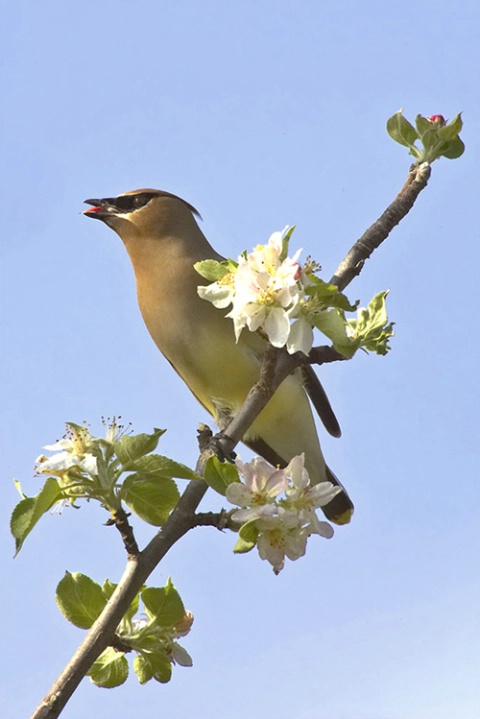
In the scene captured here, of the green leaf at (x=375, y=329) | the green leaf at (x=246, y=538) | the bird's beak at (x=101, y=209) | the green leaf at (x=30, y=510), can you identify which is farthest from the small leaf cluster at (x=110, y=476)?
the bird's beak at (x=101, y=209)

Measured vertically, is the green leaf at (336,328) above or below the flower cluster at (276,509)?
above

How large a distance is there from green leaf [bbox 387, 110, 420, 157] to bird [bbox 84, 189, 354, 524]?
1.46 m

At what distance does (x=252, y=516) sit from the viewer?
88.3 inches

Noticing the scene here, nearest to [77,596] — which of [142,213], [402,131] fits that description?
[402,131]

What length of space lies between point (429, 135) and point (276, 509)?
1167mm

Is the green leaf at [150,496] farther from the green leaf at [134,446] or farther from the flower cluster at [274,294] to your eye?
the flower cluster at [274,294]

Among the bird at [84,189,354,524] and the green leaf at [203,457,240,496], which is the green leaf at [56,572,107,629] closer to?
the green leaf at [203,457,240,496]

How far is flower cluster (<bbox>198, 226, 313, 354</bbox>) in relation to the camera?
2.23 m

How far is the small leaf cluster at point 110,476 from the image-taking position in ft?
6.79

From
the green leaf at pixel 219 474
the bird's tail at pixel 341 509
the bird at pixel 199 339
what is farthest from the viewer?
the bird's tail at pixel 341 509

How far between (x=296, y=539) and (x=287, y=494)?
0.11 metres

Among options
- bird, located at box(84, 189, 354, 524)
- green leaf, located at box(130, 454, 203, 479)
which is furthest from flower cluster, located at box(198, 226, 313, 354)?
bird, located at box(84, 189, 354, 524)

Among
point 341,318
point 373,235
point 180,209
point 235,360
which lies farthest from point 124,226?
point 341,318

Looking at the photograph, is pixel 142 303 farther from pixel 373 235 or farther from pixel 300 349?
pixel 300 349
